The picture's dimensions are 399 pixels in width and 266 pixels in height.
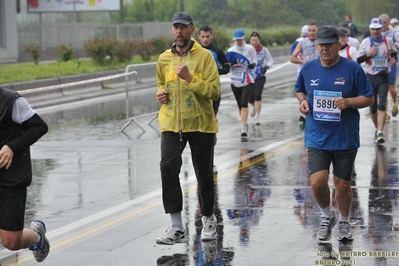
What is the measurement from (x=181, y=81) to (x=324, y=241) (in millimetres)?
1792

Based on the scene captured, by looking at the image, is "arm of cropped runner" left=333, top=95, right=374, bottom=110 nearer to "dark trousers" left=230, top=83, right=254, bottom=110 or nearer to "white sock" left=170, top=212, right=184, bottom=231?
"white sock" left=170, top=212, right=184, bottom=231

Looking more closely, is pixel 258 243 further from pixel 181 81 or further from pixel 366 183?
pixel 366 183

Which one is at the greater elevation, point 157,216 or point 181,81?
point 181,81

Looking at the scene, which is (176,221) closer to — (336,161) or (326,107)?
(336,161)

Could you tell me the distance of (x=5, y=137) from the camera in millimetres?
6902

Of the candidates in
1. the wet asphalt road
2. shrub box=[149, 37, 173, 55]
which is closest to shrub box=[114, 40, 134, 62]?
shrub box=[149, 37, 173, 55]

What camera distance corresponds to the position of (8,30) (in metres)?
32.5

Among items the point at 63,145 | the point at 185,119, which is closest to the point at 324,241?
the point at 185,119

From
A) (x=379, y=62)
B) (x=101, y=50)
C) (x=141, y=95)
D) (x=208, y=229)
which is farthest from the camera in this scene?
(x=101, y=50)

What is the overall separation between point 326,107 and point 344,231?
3.46 feet

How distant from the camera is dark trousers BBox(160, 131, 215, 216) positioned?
839cm

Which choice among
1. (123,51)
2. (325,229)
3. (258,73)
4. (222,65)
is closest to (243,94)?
(258,73)

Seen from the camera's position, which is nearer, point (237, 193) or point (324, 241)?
point (324, 241)

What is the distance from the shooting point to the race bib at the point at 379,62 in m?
15.2
